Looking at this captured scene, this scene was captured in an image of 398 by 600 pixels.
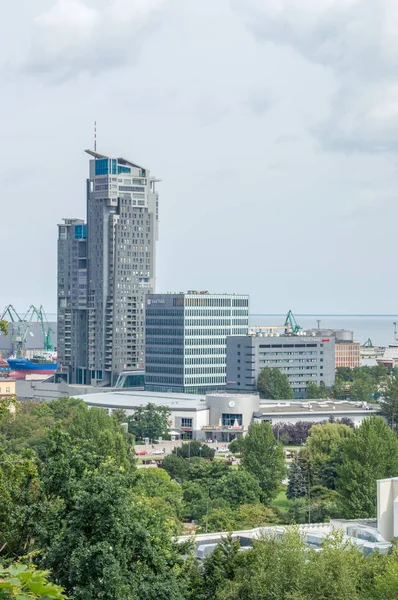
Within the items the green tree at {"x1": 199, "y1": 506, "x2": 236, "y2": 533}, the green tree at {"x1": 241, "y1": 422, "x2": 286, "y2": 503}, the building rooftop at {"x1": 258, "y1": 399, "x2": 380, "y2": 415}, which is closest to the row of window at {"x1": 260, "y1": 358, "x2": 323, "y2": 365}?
the building rooftop at {"x1": 258, "y1": 399, "x2": 380, "y2": 415}

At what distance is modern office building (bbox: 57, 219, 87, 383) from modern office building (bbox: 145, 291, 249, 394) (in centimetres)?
2484

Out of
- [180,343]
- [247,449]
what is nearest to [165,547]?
[247,449]

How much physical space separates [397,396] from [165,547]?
334 ft

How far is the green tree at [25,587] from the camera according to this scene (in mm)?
13898

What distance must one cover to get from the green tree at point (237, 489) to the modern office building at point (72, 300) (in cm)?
11069

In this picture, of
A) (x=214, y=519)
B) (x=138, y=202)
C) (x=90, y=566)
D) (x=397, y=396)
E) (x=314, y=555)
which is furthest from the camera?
(x=138, y=202)

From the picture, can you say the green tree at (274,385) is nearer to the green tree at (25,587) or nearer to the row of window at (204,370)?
the row of window at (204,370)

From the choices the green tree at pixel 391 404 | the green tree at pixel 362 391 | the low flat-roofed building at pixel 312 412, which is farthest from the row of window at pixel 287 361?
the green tree at pixel 391 404

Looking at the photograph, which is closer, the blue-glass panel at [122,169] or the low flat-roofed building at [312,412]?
the low flat-roofed building at [312,412]

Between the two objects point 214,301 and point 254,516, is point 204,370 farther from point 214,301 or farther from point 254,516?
point 254,516

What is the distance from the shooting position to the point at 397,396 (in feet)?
439

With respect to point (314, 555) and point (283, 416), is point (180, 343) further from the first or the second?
point (314, 555)

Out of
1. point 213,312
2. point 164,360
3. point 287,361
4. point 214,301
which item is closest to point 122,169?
point 214,301

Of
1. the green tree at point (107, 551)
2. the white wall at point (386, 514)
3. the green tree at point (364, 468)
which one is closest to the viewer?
the green tree at point (107, 551)
